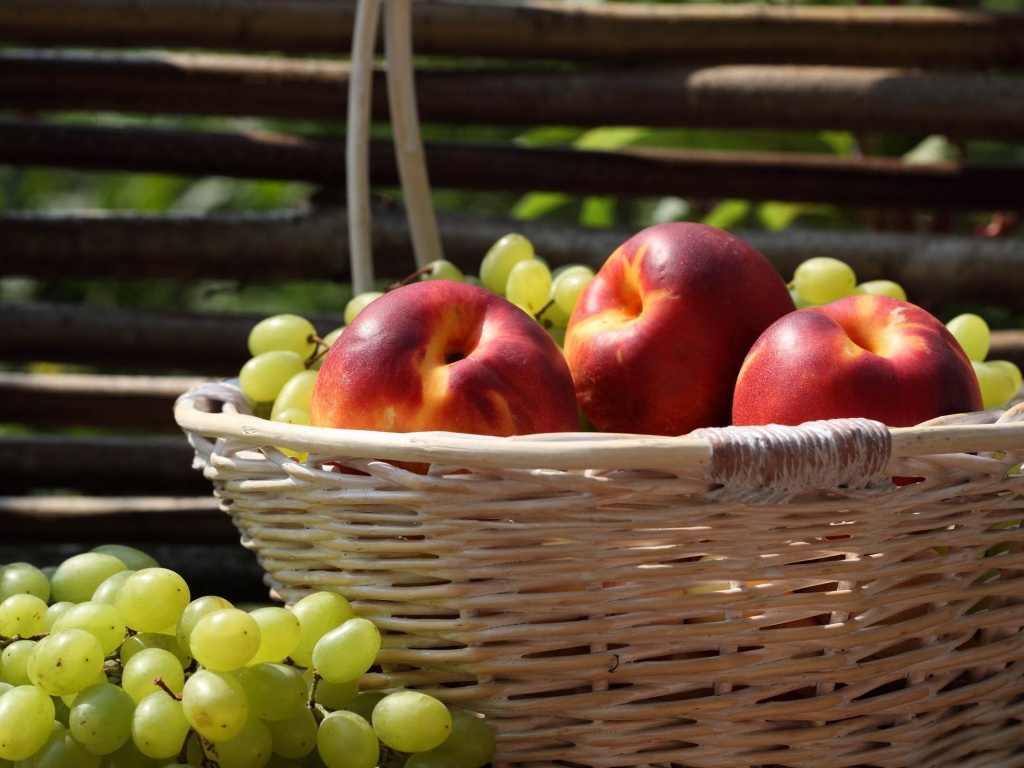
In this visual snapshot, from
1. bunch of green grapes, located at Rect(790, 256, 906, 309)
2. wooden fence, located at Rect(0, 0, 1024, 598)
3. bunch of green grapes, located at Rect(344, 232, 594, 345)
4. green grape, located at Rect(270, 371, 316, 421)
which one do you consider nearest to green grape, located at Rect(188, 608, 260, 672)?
green grape, located at Rect(270, 371, 316, 421)

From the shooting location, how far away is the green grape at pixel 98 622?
0.59 m

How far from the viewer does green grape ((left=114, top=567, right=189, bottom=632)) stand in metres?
0.59

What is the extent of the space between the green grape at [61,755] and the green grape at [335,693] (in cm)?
13

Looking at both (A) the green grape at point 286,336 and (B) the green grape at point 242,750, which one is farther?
(A) the green grape at point 286,336

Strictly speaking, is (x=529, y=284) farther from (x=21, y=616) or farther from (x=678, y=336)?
(x=21, y=616)

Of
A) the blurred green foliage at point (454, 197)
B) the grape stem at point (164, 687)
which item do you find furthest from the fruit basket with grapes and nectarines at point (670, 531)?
the blurred green foliage at point (454, 197)

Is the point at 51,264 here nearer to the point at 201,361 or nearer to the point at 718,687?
the point at 201,361

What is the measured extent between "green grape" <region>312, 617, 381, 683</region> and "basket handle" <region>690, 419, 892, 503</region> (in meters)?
0.21

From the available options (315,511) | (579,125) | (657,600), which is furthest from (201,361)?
(657,600)

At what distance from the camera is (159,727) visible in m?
0.53

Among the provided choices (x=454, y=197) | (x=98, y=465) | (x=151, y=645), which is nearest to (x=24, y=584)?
(x=151, y=645)

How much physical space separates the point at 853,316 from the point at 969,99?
33.6 inches

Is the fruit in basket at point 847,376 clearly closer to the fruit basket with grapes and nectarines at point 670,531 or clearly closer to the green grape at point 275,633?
the fruit basket with grapes and nectarines at point 670,531

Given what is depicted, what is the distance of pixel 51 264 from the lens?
1.42 metres
